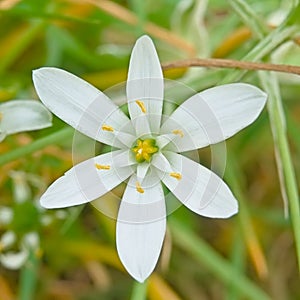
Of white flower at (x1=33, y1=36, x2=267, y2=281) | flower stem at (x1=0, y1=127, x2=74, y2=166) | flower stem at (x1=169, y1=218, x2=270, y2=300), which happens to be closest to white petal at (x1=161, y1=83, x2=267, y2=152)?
white flower at (x1=33, y1=36, x2=267, y2=281)

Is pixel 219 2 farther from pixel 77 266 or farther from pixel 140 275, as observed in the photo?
pixel 140 275

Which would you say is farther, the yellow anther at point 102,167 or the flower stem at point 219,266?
the flower stem at point 219,266

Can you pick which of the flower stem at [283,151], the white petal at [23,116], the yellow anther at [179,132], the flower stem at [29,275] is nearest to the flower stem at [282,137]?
the flower stem at [283,151]

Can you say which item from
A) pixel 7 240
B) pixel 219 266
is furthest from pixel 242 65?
pixel 7 240

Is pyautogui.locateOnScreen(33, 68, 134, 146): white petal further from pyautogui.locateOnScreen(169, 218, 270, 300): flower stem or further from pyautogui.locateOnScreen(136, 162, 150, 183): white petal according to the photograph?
pyautogui.locateOnScreen(169, 218, 270, 300): flower stem

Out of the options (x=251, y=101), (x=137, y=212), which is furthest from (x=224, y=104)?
(x=137, y=212)

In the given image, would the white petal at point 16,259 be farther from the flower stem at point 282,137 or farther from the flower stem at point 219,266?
the flower stem at point 282,137
